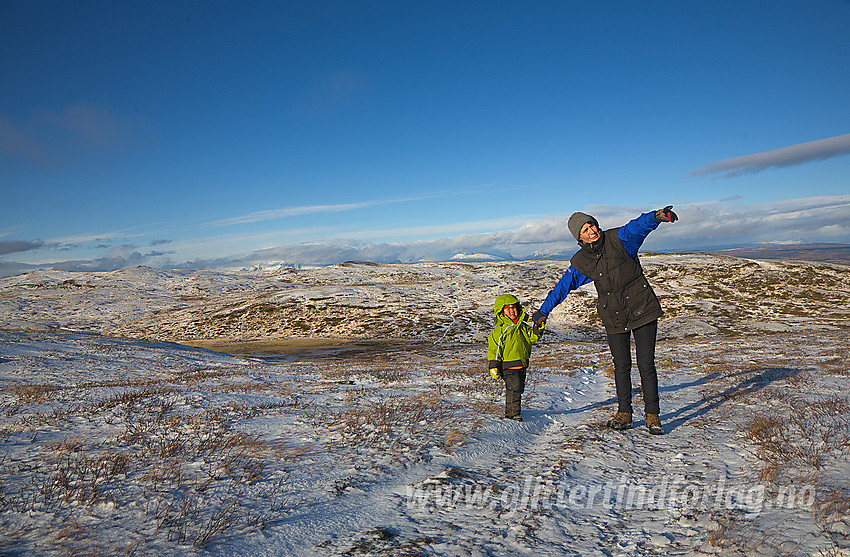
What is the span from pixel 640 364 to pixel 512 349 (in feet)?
7.49

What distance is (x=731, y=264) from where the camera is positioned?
70.8m

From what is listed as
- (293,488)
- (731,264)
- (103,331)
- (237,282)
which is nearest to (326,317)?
(103,331)

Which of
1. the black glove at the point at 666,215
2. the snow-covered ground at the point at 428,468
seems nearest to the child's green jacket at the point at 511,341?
the snow-covered ground at the point at 428,468

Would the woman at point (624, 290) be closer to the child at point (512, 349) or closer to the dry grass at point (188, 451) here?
the child at point (512, 349)

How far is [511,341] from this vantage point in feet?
28.2

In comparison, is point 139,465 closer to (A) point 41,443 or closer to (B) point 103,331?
(A) point 41,443

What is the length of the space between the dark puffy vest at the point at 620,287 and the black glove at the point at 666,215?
0.73 metres

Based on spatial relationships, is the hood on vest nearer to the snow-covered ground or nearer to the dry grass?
the snow-covered ground

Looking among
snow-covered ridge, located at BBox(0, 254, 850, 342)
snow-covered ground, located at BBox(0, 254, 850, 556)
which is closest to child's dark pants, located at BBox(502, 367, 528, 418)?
snow-covered ground, located at BBox(0, 254, 850, 556)

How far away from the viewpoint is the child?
856 centimetres

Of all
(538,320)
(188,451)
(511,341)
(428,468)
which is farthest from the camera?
(511,341)

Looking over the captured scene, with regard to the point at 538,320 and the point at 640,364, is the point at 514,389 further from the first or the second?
the point at 640,364

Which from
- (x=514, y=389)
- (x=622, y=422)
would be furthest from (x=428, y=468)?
(x=622, y=422)

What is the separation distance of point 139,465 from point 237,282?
97.8 meters
